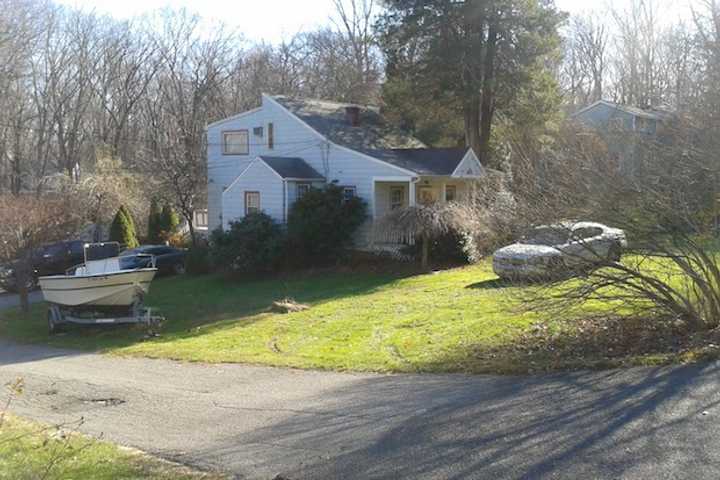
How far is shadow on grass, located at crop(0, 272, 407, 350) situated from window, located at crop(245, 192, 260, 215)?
3392mm

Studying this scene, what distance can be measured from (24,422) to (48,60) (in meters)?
54.5

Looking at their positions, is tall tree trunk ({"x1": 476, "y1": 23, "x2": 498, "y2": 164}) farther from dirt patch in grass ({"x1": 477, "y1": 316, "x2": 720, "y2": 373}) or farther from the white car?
the white car

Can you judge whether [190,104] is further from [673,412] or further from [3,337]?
[673,412]

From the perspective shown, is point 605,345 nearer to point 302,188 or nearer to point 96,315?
point 96,315

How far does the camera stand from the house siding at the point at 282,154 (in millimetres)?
29312

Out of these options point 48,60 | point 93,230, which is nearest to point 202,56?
point 48,60

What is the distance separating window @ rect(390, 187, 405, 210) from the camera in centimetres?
2998

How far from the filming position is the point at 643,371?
→ 855cm

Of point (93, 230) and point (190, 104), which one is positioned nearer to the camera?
point (93, 230)

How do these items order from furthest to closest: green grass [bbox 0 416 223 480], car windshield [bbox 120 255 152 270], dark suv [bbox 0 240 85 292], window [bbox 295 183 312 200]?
window [bbox 295 183 312 200]
dark suv [bbox 0 240 85 292]
car windshield [bbox 120 255 152 270]
green grass [bbox 0 416 223 480]

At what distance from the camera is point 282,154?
108 ft

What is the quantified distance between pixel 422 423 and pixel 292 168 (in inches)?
942

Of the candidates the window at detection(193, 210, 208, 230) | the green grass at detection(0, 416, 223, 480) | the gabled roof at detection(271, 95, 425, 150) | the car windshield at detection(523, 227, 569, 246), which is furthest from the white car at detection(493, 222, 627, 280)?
the window at detection(193, 210, 208, 230)

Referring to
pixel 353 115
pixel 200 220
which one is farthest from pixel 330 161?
pixel 200 220
